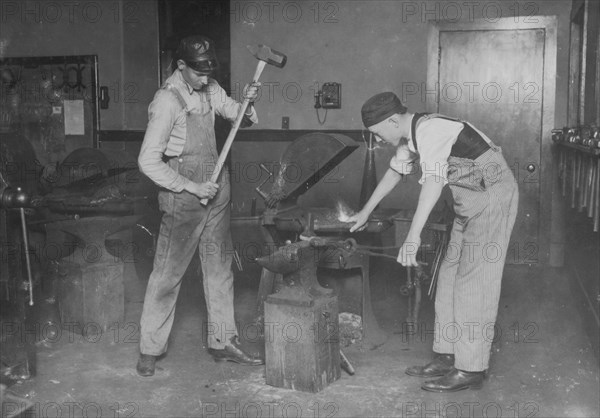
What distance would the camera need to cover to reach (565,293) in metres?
5.57

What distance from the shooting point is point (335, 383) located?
3.67 metres

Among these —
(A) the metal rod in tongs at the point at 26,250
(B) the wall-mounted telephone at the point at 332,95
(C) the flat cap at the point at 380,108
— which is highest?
(B) the wall-mounted telephone at the point at 332,95

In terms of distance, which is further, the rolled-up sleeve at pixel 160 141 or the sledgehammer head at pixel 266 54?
the sledgehammer head at pixel 266 54

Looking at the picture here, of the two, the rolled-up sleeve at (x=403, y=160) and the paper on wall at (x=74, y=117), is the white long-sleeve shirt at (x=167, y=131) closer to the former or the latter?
the rolled-up sleeve at (x=403, y=160)

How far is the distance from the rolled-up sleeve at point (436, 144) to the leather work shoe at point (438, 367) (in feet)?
3.41

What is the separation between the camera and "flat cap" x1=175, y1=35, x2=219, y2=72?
3.62m

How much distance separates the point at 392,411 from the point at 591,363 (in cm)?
137

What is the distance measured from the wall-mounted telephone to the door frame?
0.78m

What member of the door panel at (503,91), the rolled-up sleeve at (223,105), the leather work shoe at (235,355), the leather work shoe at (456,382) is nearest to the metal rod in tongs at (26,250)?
the leather work shoe at (235,355)

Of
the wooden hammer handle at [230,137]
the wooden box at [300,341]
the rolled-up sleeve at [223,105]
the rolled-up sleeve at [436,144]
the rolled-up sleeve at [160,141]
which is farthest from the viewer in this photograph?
the rolled-up sleeve at [223,105]

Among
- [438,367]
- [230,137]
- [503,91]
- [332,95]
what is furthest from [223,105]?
[503,91]

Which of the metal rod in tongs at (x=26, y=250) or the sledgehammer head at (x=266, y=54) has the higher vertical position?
the sledgehammer head at (x=266, y=54)

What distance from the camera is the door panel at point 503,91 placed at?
6.05 metres

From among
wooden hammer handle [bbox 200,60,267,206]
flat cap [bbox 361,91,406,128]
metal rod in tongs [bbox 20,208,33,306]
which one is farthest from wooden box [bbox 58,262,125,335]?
flat cap [bbox 361,91,406,128]
